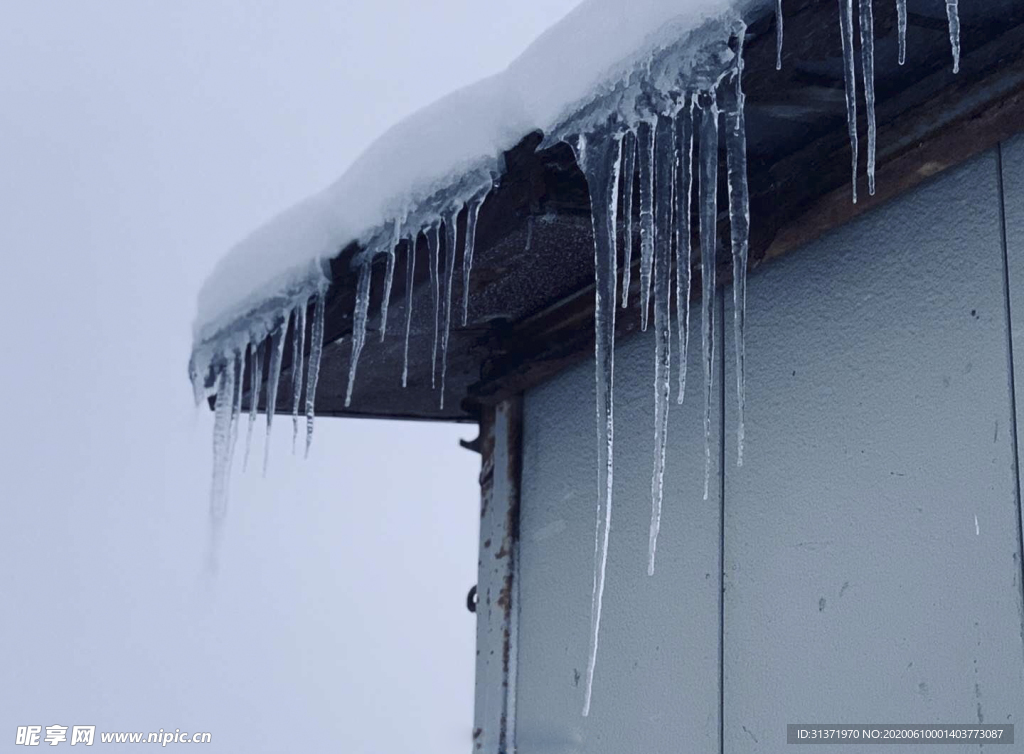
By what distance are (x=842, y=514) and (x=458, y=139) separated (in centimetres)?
107

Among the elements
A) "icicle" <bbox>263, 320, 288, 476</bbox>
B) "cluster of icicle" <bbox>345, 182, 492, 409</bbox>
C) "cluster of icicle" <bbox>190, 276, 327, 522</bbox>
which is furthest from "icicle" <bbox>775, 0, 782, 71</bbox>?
"icicle" <bbox>263, 320, 288, 476</bbox>

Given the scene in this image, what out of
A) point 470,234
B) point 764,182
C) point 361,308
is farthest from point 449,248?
point 764,182

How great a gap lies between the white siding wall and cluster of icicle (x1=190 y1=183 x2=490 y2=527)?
55cm

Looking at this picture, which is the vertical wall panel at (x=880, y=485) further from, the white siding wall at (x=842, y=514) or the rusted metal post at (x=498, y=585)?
the rusted metal post at (x=498, y=585)

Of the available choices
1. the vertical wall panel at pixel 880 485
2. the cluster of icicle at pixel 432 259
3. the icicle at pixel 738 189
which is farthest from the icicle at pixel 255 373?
the icicle at pixel 738 189

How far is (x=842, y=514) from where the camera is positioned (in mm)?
2654

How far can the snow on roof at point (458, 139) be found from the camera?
7.88ft

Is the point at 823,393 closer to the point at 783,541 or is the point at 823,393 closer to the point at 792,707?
the point at 783,541

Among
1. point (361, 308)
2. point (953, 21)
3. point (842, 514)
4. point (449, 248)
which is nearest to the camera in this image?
point (953, 21)

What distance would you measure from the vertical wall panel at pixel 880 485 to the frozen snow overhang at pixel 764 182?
0.07 metres

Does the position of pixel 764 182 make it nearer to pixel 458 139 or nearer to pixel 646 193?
pixel 646 193

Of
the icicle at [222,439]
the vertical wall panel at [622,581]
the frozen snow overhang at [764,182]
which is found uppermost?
the frozen snow overhang at [764,182]

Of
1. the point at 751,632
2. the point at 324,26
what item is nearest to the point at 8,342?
the point at 324,26

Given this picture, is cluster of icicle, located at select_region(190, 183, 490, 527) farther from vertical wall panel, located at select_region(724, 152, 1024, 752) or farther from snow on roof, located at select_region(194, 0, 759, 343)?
vertical wall panel, located at select_region(724, 152, 1024, 752)
